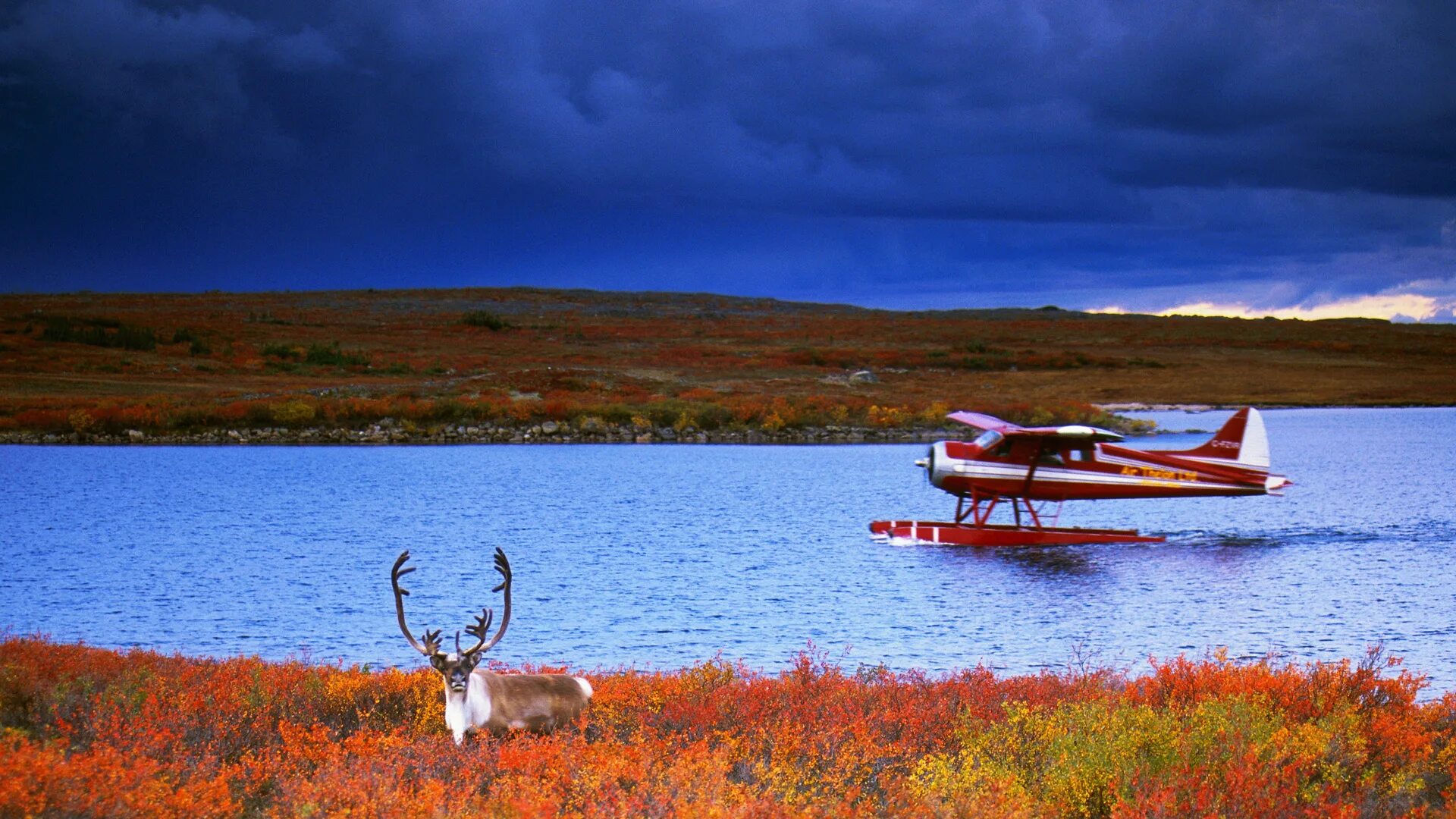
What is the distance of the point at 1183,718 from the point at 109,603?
59.2 feet

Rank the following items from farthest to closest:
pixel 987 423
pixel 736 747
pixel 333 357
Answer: pixel 333 357
pixel 987 423
pixel 736 747

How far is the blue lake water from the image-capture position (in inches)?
690

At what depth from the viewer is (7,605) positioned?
20375mm

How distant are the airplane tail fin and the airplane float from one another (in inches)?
0.7

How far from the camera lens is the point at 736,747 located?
873 cm

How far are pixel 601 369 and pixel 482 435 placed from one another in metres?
21.3

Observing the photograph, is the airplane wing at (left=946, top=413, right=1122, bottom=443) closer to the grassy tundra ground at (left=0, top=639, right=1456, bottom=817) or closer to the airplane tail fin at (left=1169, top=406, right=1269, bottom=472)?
the airplane tail fin at (left=1169, top=406, right=1269, bottom=472)

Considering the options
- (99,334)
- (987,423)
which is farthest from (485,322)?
(987,423)

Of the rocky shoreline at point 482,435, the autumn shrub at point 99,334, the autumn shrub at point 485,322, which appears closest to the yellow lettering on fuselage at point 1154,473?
the rocky shoreline at point 482,435

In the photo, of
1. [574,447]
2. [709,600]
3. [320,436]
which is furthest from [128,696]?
[320,436]

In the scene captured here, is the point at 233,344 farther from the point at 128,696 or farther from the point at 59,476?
the point at 128,696

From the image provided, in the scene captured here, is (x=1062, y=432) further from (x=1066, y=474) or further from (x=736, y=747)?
(x=736, y=747)

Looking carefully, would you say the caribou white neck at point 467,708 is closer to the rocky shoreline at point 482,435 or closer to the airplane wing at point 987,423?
the airplane wing at point 987,423

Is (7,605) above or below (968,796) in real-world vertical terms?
below
